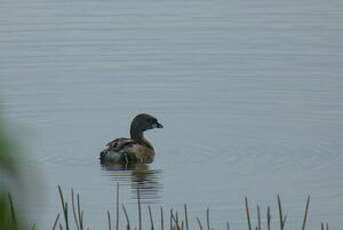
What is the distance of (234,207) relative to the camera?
28.7 feet

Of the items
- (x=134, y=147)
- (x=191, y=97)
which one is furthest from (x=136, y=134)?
(x=191, y=97)

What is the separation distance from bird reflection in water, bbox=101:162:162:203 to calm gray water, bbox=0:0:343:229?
24 mm

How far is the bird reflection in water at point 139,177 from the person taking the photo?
945 cm

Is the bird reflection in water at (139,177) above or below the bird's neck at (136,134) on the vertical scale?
below

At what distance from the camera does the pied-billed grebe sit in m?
10.6

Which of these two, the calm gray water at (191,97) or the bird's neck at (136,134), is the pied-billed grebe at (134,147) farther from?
the calm gray water at (191,97)

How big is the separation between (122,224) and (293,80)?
6.16 meters

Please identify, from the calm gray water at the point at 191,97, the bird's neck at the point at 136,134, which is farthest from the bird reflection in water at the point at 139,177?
the bird's neck at the point at 136,134

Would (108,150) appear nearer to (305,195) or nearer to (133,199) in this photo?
(133,199)

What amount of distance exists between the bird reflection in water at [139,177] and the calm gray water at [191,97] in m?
0.02

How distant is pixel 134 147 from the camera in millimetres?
10969

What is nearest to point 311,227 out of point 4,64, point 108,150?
point 108,150

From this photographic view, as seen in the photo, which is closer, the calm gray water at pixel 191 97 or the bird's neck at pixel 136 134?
the calm gray water at pixel 191 97

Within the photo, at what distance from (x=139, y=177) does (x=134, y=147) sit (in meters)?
0.73
